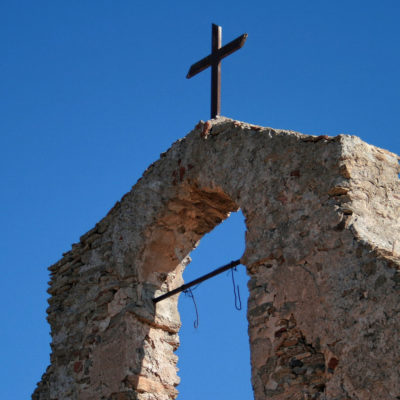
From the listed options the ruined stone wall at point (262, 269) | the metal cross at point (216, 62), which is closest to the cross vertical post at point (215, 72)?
the metal cross at point (216, 62)

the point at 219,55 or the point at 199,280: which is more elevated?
the point at 219,55

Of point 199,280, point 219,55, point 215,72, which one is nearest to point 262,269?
point 199,280

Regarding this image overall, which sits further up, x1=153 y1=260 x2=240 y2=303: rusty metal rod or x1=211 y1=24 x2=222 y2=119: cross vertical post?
x1=211 y1=24 x2=222 y2=119: cross vertical post

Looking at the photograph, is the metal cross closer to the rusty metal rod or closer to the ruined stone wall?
the ruined stone wall

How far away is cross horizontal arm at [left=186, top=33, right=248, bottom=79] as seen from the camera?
253 inches

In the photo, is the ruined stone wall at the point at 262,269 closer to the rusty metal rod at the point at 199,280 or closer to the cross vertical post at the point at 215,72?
the rusty metal rod at the point at 199,280

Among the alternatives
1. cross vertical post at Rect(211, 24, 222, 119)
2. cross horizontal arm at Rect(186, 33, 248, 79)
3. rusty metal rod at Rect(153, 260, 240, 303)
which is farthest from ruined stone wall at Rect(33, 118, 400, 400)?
cross horizontal arm at Rect(186, 33, 248, 79)

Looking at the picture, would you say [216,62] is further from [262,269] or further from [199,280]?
[262,269]

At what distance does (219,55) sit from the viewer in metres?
6.64

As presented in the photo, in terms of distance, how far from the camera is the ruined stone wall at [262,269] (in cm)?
414

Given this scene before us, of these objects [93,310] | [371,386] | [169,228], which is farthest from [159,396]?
[371,386]

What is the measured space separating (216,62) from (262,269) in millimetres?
2447

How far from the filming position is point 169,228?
6270mm

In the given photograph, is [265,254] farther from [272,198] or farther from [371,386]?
[371,386]
